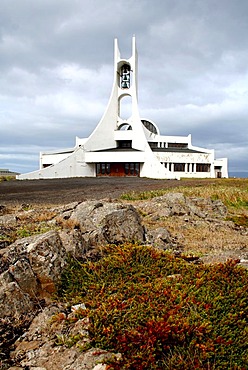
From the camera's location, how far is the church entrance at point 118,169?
4084 centimetres

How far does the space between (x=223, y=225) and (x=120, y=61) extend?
3938 cm

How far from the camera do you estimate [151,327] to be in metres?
3.04

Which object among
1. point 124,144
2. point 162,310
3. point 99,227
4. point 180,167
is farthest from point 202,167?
point 162,310

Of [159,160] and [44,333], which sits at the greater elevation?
[159,160]

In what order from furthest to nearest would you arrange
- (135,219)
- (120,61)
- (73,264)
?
(120,61) < (135,219) < (73,264)

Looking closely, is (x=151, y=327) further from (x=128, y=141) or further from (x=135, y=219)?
(x=128, y=141)

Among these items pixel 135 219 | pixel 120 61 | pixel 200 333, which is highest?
pixel 120 61

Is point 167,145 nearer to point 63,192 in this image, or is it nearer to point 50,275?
point 63,192

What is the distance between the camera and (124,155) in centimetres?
3916

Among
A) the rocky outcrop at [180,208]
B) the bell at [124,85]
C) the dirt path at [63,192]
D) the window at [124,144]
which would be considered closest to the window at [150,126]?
the window at [124,144]

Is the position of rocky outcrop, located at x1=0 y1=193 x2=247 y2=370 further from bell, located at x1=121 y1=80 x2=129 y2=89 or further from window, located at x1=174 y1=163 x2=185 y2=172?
bell, located at x1=121 y1=80 x2=129 y2=89

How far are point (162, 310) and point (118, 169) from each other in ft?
126

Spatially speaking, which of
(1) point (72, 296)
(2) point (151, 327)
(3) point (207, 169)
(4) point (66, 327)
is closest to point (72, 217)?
(1) point (72, 296)

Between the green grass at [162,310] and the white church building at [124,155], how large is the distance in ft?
98.5
